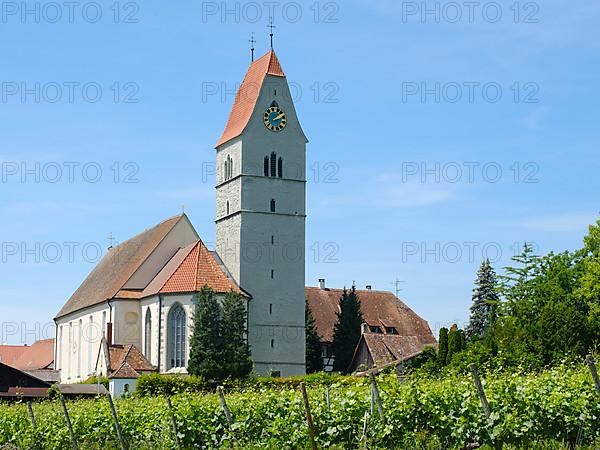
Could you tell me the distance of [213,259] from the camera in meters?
54.8

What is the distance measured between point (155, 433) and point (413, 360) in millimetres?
37284

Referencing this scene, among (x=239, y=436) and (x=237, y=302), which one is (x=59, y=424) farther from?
(x=237, y=302)

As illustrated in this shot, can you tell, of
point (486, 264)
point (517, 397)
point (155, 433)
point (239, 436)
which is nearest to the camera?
point (517, 397)

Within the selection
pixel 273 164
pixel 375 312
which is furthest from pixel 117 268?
pixel 375 312

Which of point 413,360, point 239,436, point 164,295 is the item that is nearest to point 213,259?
point 164,295

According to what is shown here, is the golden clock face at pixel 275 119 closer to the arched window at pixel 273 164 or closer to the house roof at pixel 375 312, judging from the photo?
the arched window at pixel 273 164

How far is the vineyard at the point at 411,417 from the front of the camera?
1362 cm

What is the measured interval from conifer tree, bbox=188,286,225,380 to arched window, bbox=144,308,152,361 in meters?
5.01

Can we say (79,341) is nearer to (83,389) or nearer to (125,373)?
(83,389)

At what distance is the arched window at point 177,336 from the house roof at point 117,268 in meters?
5.39

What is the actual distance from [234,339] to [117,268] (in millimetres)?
16703

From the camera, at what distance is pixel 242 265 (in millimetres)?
54812

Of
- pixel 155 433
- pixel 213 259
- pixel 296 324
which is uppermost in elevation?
pixel 213 259

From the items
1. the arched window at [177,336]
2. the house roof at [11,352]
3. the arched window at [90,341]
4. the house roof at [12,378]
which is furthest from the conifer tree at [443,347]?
the house roof at [11,352]
